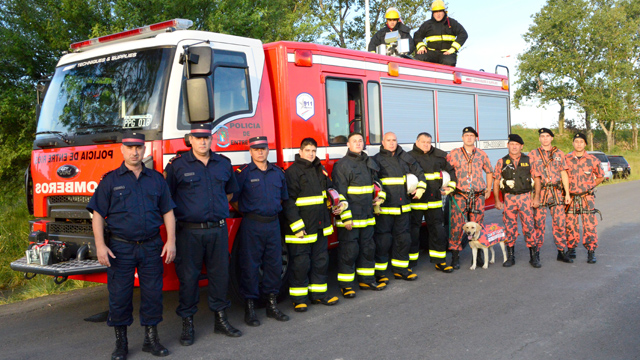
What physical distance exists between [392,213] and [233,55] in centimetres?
267

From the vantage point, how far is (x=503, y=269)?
727cm

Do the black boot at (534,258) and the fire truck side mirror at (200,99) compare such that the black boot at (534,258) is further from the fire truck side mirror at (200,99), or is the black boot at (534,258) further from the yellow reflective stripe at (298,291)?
the fire truck side mirror at (200,99)

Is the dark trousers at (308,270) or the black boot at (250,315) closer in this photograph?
the black boot at (250,315)

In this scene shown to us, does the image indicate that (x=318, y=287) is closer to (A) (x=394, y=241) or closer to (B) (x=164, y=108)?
(A) (x=394, y=241)

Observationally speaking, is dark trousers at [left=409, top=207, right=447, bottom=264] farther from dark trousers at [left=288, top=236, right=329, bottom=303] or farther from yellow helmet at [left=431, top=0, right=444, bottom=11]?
yellow helmet at [left=431, top=0, right=444, bottom=11]

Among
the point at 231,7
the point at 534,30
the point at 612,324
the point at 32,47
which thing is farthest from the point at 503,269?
the point at 534,30

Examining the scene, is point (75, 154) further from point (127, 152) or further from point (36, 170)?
point (127, 152)

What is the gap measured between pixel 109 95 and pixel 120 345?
2.37m

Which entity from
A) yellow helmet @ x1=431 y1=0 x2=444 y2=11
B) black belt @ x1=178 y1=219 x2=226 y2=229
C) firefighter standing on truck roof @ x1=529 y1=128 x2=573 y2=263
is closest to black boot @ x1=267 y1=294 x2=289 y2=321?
black belt @ x1=178 y1=219 x2=226 y2=229

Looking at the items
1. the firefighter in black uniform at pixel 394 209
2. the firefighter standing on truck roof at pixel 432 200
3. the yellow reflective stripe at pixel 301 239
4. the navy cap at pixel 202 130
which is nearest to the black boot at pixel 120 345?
the navy cap at pixel 202 130

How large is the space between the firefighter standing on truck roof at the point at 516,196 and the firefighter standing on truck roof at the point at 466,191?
33 cm

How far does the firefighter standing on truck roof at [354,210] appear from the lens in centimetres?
600

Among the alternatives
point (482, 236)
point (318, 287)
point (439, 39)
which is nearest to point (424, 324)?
point (318, 287)

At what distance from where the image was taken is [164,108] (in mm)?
4855
